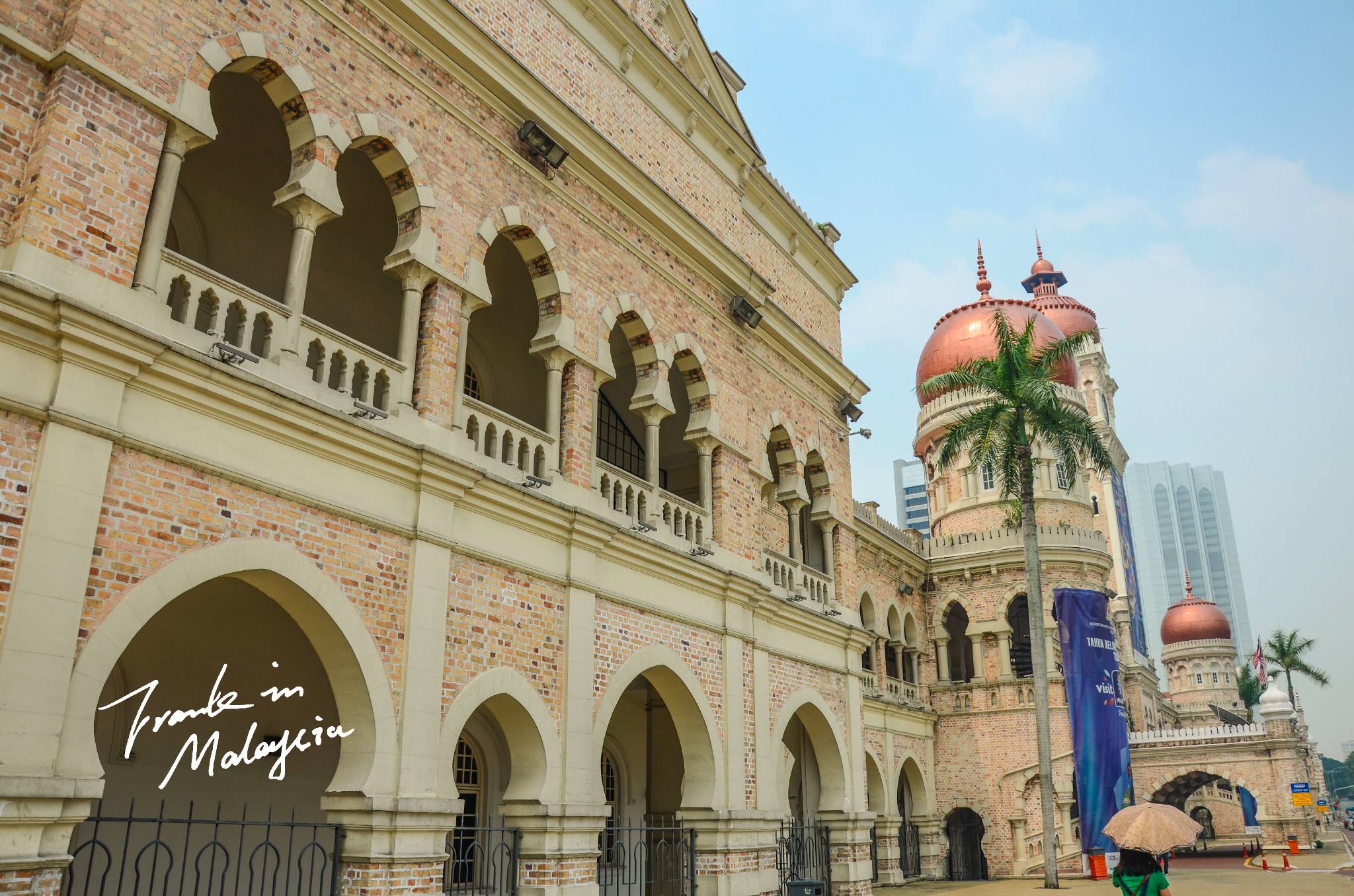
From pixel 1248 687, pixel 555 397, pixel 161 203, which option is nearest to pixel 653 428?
pixel 555 397

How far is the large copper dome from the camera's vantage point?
127ft

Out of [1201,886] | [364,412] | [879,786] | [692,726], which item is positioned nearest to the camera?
[364,412]

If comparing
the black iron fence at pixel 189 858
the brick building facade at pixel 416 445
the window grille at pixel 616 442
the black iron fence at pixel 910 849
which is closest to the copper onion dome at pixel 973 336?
the black iron fence at pixel 910 849

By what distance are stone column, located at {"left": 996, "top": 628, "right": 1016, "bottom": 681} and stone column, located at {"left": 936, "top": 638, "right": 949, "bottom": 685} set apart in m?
1.57

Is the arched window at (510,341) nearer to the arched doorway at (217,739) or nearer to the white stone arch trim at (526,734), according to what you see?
Result: the arched doorway at (217,739)

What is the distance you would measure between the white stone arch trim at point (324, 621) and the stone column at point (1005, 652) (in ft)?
81.0

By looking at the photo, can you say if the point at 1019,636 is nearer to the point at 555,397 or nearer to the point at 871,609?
the point at 871,609

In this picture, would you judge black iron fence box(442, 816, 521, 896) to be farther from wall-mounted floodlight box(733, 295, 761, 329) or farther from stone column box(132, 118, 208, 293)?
wall-mounted floodlight box(733, 295, 761, 329)

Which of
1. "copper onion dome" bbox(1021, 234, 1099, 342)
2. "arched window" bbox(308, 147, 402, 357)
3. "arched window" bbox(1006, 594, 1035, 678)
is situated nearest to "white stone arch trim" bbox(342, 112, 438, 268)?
"arched window" bbox(308, 147, 402, 357)

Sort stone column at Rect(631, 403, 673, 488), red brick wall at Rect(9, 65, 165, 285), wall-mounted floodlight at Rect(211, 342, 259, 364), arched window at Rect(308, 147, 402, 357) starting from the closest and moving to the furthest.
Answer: red brick wall at Rect(9, 65, 165, 285) < wall-mounted floodlight at Rect(211, 342, 259, 364) < arched window at Rect(308, 147, 402, 357) < stone column at Rect(631, 403, 673, 488)

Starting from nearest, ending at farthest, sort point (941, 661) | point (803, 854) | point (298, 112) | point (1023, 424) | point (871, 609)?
1. point (298, 112)
2. point (803, 854)
3. point (1023, 424)
4. point (871, 609)
5. point (941, 661)

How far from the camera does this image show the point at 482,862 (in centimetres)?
1222

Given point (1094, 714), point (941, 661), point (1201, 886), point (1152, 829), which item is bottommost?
point (1201, 886)

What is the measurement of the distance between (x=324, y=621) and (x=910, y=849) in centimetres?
2368
